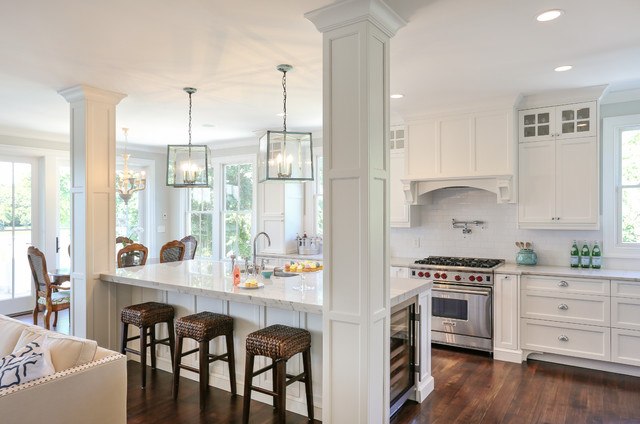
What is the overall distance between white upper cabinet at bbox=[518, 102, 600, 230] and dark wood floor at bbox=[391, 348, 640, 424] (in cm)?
141

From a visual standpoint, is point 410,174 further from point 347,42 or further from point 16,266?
point 16,266

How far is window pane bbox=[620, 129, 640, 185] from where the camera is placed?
428 centimetres

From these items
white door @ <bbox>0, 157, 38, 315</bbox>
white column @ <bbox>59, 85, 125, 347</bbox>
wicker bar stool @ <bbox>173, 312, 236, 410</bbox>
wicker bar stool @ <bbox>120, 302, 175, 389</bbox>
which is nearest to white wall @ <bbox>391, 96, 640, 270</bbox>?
wicker bar stool @ <bbox>173, 312, 236, 410</bbox>

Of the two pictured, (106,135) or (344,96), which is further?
(106,135)

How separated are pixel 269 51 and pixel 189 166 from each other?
140cm

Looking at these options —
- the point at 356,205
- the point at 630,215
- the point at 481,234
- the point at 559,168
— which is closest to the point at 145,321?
the point at 356,205

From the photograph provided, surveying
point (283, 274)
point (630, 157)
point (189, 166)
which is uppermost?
point (630, 157)

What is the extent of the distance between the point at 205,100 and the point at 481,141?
9.58 feet

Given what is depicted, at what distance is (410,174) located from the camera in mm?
4949

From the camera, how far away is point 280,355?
8.91 feet

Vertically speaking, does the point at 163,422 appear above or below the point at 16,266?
below

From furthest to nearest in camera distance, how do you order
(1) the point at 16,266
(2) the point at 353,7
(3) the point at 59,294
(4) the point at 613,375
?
(1) the point at 16,266
(3) the point at 59,294
(4) the point at 613,375
(2) the point at 353,7

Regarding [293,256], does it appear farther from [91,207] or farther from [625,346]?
[625,346]

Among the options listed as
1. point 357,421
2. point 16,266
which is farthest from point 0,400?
point 16,266
